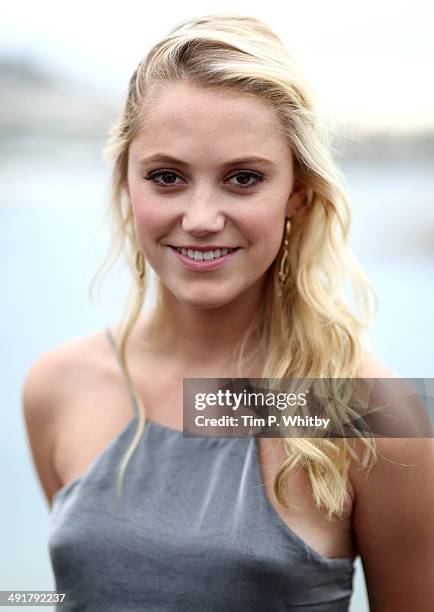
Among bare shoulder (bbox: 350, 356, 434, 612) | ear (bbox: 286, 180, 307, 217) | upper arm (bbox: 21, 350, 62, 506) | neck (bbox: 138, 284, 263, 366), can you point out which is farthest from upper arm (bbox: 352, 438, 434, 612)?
upper arm (bbox: 21, 350, 62, 506)

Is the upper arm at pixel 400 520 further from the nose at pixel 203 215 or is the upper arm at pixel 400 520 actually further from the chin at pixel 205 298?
the nose at pixel 203 215

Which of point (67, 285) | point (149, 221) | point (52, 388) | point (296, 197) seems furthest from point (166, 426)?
point (67, 285)

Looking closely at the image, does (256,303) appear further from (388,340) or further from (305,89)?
(388,340)

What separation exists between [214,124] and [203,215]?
0.18 m

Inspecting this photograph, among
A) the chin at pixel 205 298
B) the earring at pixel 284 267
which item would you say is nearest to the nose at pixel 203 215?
the chin at pixel 205 298

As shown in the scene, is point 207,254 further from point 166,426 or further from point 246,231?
point 166,426

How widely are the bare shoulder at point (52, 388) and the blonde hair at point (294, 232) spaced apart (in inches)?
4.1

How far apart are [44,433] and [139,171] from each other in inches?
28.7

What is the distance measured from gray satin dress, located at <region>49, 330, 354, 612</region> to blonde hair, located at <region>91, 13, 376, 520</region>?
6 centimetres

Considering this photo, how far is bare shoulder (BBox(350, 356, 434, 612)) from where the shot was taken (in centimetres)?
175

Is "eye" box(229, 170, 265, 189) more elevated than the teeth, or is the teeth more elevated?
"eye" box(229, 170, 265, 189)

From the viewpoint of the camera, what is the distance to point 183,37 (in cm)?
183

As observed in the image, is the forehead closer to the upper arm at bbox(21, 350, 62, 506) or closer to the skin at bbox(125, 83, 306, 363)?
the skin at bbox(125, 83, 306, 363)

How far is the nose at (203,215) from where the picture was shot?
1.73 m
